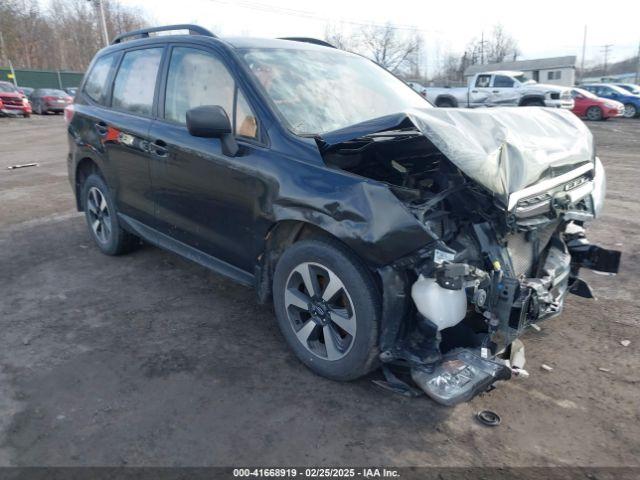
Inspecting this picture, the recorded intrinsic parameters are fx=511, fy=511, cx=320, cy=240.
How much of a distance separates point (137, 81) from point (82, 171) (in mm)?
1453

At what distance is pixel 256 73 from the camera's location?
3369mm

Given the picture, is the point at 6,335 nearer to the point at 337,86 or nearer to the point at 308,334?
the point at 308,334

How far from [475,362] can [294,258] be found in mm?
1160

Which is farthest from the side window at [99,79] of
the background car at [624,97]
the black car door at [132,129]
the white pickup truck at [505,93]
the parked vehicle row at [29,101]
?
the background car at [624,97]

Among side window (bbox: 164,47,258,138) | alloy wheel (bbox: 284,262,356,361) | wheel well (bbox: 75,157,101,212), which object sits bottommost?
alloy wheel (bbox: 284,262,356,361)

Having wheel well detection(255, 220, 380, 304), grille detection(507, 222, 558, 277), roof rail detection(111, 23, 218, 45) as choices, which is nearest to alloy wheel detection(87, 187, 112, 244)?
roof rail detection(111, 23, 218, 45)

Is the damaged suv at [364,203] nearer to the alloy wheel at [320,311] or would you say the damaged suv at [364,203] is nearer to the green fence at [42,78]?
the alloy wheel at [320,311]

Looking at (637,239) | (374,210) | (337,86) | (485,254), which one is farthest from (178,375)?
(637,239)

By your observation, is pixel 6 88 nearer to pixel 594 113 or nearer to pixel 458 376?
pixel 594 113

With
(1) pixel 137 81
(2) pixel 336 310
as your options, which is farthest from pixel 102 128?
(2) pixel 336 310

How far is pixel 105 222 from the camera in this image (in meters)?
5.07

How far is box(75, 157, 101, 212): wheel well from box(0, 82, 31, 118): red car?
77.1 feet

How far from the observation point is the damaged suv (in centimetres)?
266

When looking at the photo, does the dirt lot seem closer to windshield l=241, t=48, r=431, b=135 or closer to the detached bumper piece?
the detached bumper piece
